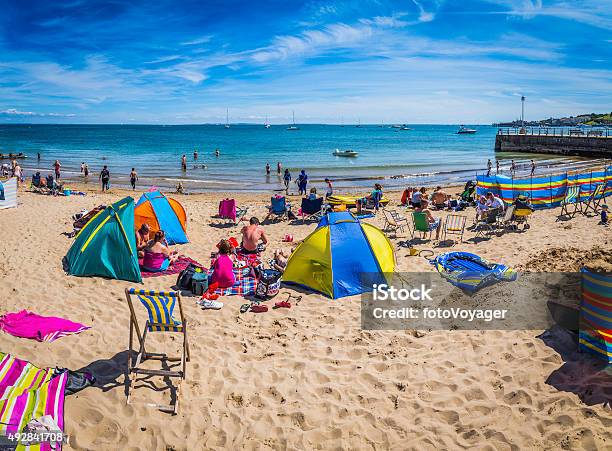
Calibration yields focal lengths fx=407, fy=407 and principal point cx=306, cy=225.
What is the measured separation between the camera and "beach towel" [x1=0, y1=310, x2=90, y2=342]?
241 inches

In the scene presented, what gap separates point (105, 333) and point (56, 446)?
2.61m

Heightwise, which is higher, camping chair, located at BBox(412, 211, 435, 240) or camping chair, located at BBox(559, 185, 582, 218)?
camping chair, located at BBox(559, 185, 582, 218)

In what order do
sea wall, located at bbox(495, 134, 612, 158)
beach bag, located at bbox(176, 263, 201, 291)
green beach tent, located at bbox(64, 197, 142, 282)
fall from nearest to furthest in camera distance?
1. beach bag, located at bbox(176, 263, 201, 291)
2. green beach tent, located at bbox(64, 197, 142, 282)
3. sea wall, located at bbox(495, 134, 612, 158)

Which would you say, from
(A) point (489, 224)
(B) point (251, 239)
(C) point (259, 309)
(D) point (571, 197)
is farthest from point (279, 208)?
(D) point (571, 197)

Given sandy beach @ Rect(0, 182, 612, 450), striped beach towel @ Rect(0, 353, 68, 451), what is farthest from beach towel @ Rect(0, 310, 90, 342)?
striped beach towel @ Rect(0, 353, 68, 451)

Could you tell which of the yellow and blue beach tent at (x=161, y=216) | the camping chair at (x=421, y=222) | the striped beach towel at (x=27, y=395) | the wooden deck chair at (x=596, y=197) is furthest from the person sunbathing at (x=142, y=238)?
the wooden deck chair at (x=596, y=197)

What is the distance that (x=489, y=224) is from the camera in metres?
12.5

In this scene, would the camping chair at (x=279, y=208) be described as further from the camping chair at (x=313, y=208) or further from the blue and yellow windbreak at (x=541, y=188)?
the blue and yellow windbreak at (x=541, y=188)

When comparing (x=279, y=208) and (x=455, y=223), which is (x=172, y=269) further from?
(x=455, y=223)

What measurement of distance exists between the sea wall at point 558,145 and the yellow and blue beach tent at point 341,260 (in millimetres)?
42826

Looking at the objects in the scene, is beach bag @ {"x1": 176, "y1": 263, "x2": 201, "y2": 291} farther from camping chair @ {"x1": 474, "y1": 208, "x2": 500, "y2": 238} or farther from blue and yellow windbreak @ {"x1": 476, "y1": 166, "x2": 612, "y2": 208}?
blue and yellow windbreak @ {"x1": 476, "y1": 166, "x2": 612, "y2": 208}

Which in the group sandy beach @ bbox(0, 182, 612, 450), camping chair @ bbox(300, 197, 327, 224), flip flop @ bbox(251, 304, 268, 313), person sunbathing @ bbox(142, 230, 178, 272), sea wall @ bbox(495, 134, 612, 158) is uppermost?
A: sea wall @ bbox(495, 134, 612, 158)

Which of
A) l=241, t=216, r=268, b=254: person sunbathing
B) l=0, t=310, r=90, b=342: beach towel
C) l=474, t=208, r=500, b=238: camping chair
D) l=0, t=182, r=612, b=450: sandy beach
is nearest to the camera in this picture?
l=0, t=182, r=612, b=450: sandy beach

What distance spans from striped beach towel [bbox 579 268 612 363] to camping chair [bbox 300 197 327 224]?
9.67 meters
